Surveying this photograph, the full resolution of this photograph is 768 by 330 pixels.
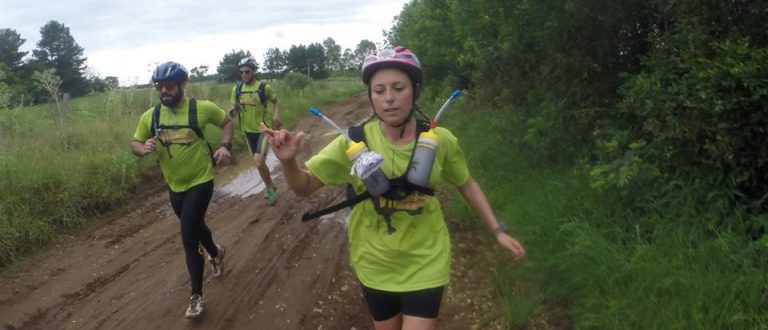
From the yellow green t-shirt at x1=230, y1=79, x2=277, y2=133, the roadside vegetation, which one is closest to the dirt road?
the roadside vegetation

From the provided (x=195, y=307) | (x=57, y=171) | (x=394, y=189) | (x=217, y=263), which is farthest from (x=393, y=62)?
(x=57, y=171)

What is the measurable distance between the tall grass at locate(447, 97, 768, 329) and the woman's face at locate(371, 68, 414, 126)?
207 centimetres

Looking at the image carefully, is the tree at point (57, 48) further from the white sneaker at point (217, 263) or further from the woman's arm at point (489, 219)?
the woman's arm at point (489, 219)

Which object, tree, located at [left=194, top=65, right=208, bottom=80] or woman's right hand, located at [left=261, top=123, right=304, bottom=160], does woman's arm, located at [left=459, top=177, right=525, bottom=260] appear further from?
tree, located at [left=194, top=65, right=208, bottom=80]

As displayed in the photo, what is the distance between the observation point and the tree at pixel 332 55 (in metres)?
74.1

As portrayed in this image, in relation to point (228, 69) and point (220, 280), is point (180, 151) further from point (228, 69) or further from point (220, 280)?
point (228, 69)

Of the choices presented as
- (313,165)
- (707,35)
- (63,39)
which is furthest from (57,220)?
(63,39)

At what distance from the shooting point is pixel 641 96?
4559 mm

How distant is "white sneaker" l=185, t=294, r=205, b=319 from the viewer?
4988mm

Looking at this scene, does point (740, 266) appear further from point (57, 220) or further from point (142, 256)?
point (57, 220)

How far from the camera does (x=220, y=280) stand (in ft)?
19.5

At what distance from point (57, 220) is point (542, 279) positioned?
646 centimetres

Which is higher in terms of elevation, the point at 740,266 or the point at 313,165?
the point at 313,165

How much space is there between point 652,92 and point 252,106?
6.17m
